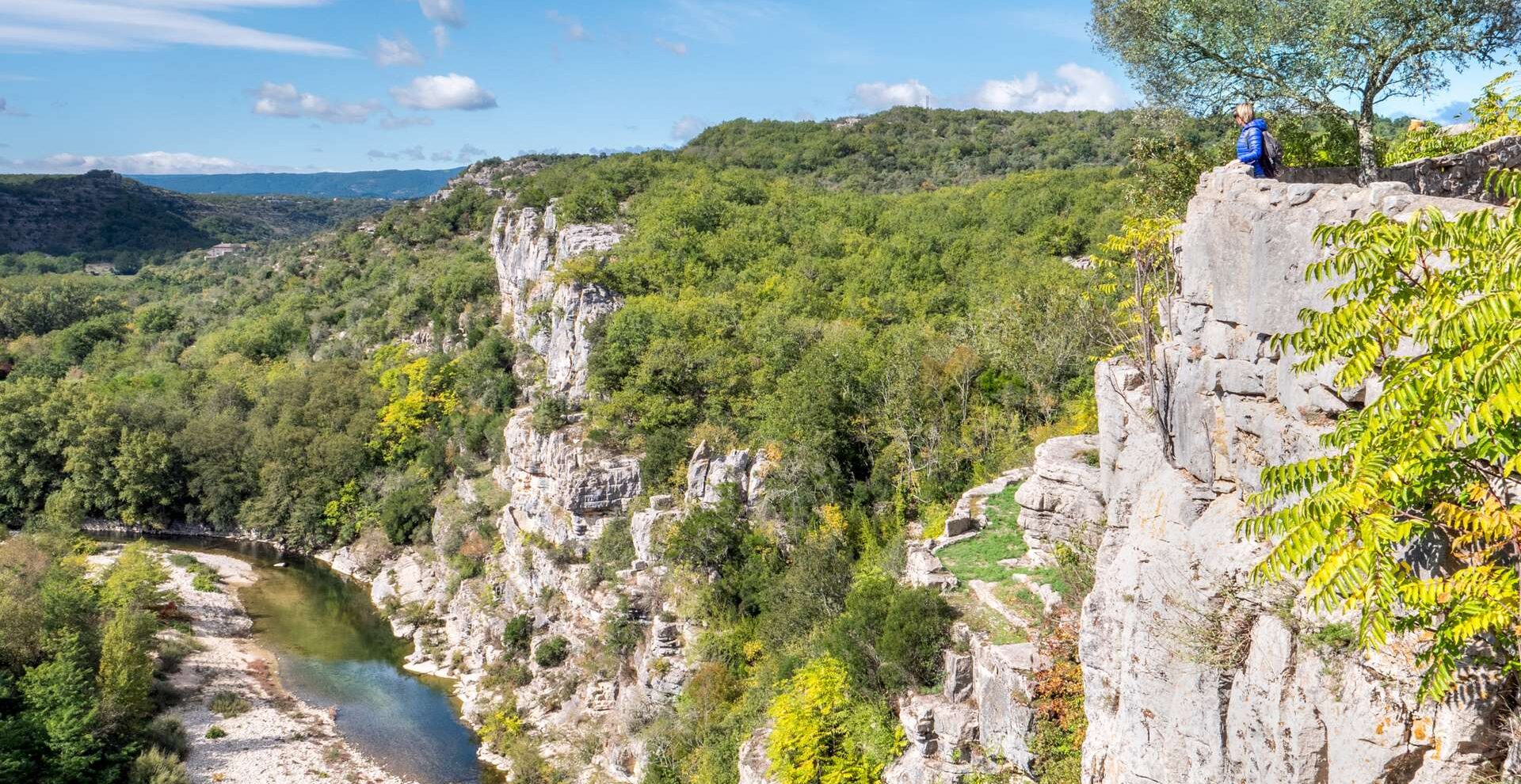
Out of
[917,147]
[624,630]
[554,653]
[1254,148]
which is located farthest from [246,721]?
[917,147]

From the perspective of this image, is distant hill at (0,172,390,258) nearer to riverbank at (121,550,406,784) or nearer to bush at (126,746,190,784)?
riverbank at (121,550,406,784)

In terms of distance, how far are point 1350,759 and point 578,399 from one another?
108 feet

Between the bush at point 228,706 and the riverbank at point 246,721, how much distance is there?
11cm

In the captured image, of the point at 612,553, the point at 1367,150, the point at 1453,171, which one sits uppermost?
the point at 1367,150

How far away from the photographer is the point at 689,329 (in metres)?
35.5

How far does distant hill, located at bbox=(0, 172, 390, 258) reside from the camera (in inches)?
5463

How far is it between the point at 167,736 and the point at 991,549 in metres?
27.9

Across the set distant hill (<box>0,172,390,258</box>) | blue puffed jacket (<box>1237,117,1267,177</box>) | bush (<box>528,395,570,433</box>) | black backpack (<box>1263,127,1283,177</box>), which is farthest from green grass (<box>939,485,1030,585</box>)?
distant hill (<box>0,172,390,258</box>)

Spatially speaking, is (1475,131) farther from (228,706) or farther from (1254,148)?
(228,706)

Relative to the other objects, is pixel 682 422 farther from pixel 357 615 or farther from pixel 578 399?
pixel 357 615

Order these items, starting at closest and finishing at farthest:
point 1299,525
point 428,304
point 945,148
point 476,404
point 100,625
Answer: point 1299,525, point 100,625, point 476,404, point 428,304, point 945,148

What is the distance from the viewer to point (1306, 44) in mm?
12969

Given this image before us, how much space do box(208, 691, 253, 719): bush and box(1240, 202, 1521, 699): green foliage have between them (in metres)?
35.7

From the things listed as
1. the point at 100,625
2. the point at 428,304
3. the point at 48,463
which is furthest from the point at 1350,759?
the point at 48,463
